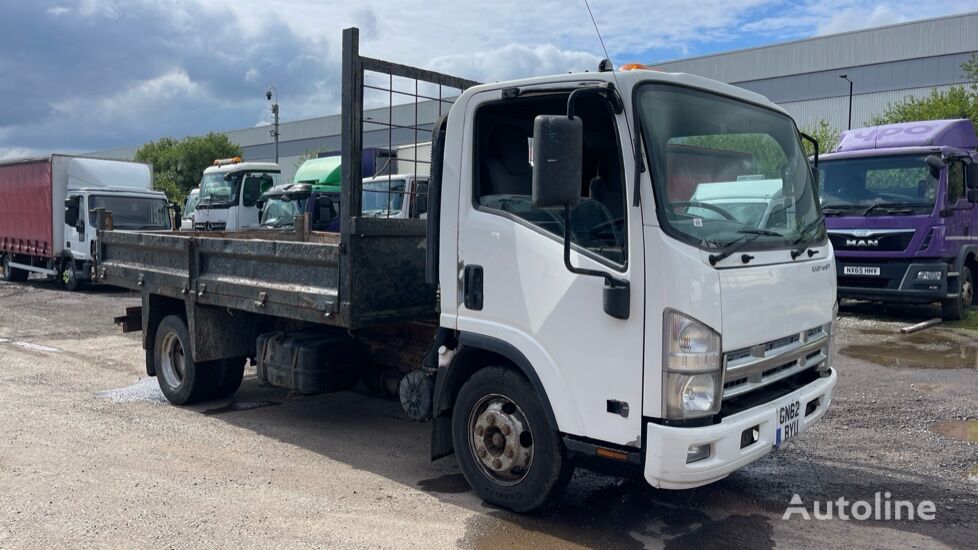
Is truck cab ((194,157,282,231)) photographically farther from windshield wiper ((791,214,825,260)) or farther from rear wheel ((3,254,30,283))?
windshield wiper ((791,214,825,260))

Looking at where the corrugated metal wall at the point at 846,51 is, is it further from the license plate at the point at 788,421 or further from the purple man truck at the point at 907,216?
the license plate at the point at 788,421

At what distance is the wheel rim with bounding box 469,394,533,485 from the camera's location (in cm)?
435

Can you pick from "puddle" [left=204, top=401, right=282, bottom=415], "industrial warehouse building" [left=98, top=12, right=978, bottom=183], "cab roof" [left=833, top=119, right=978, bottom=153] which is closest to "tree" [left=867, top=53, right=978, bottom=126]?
"cab roof" [left=833, top=119, right=978, bottom=153]

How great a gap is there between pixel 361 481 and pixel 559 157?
2724 mm

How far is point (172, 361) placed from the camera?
734cm

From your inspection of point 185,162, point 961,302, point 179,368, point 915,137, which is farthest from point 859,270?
point 185,162

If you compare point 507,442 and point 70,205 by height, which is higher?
point 70,205

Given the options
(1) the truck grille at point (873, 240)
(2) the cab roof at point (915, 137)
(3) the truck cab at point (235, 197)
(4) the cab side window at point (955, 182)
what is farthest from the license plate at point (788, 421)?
(3) the truck cab at point (235, 197)

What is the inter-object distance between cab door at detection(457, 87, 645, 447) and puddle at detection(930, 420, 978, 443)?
389 centimetres

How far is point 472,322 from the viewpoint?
4.50 metres

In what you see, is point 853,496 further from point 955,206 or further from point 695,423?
point 955,206

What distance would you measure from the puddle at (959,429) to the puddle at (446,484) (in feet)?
13.1

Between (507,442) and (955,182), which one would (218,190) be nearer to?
(955,182)

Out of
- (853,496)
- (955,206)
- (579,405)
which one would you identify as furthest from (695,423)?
(955,206)
